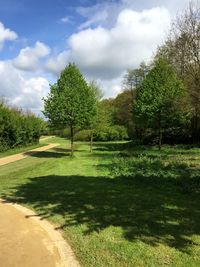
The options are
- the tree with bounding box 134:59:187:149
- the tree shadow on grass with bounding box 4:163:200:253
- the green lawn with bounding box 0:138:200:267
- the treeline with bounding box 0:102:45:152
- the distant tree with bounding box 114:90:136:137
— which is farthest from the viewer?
the distant tree with bounding box 114:90:136:137

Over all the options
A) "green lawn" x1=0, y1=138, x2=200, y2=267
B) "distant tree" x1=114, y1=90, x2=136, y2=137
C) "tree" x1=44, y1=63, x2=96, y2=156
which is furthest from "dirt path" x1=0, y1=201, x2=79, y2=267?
"distant tree" x1=114, y1=90, x2=136, y2=137

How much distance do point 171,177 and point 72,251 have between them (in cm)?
862

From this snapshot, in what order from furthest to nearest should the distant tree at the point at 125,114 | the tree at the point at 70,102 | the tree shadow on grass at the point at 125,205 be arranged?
the distant tree at the point at 125,114
the tree at the point at 70,102
the tree shadow on grass at the point at 125,205

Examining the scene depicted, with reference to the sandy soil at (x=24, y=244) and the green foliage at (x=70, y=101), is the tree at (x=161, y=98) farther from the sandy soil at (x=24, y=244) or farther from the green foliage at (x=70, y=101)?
the sandy soil at (x=24, y=244)

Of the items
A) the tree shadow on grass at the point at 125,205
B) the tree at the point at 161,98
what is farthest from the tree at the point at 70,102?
the tree shadow on grass at the point at 125,205

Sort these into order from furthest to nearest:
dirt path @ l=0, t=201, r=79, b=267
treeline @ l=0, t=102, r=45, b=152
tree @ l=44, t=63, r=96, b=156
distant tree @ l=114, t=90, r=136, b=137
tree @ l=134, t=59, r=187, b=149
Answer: distant tree @ l=114, t=90, r=136, b=137 < tree @ l=134, t=59, r=187, b=149 < treeline @ l=0, t=102, r=45, b=152 < tree @ l=44, t=63, r=96, b=156 < dirt path @ l=0, t=201, r=79, b=267

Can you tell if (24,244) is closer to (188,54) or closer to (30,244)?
(30,244)

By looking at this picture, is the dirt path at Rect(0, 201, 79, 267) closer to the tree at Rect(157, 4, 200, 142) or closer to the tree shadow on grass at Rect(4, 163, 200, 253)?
the tree shadow on grass at Rect(4, 163, 200, 253)

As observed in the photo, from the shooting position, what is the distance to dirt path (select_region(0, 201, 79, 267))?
5.89 metres

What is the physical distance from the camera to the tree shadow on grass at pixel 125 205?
723 cm

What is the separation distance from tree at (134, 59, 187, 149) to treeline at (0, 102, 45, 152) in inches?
446

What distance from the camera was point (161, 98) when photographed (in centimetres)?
3072

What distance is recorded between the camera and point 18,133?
34250 mm

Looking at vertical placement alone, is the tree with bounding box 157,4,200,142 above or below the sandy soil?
above
